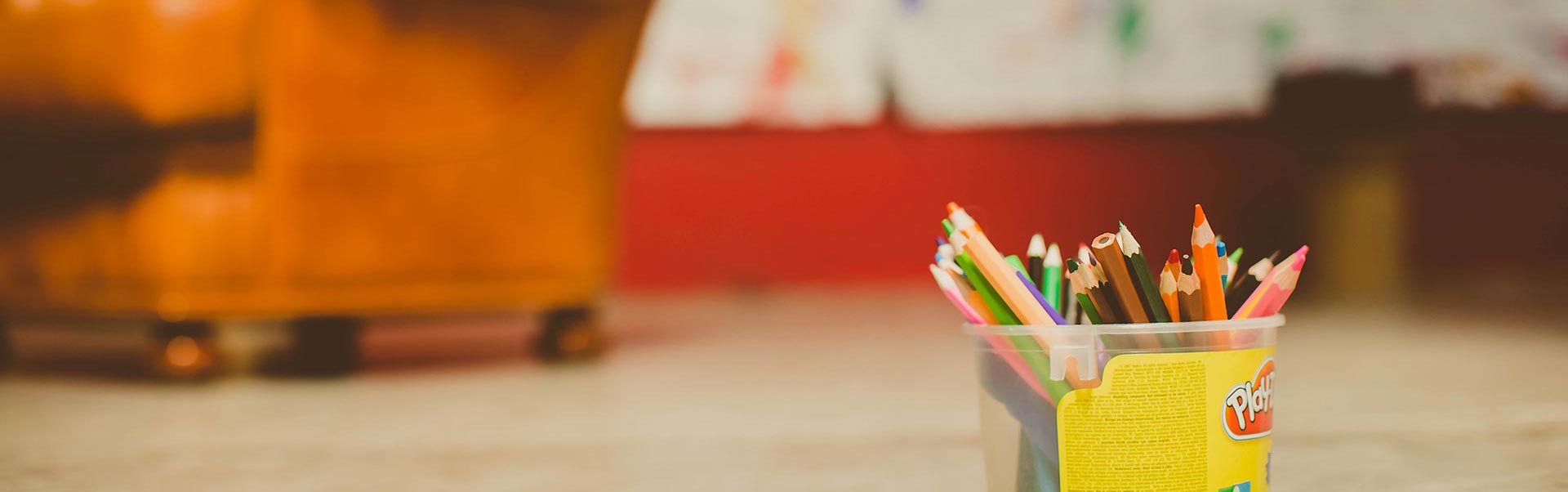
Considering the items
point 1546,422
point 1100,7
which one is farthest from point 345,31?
point 1100,7

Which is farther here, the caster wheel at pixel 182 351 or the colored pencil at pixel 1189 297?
the caster wheel at pixel 182 351

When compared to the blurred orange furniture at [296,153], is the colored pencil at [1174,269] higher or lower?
lower

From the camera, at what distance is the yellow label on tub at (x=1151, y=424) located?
1.43 ft

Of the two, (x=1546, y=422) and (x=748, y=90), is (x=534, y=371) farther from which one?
(x=748, y=90)

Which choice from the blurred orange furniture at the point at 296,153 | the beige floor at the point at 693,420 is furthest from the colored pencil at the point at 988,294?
the blurred orange furniture at the point at 296,153

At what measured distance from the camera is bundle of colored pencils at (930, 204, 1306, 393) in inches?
17.2

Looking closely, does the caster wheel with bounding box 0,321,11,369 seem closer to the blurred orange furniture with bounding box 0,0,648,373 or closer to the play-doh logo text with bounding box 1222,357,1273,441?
the blurred orange furniture with bounding box 0,0,648,373

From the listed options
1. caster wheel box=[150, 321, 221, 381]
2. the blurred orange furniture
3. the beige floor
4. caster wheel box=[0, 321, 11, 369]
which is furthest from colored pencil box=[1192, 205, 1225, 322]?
caster wheel box=[0, 321, 11, 369]

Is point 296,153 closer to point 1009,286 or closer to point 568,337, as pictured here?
point 568,337

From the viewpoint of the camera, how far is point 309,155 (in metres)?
1.19

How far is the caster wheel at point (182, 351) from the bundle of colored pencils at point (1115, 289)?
1.02 metres

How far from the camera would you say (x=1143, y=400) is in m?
0.44

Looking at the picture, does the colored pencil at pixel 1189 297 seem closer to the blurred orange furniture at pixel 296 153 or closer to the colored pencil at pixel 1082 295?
the colored pencil at pixel 1082 295

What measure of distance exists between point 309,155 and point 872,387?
63cm
